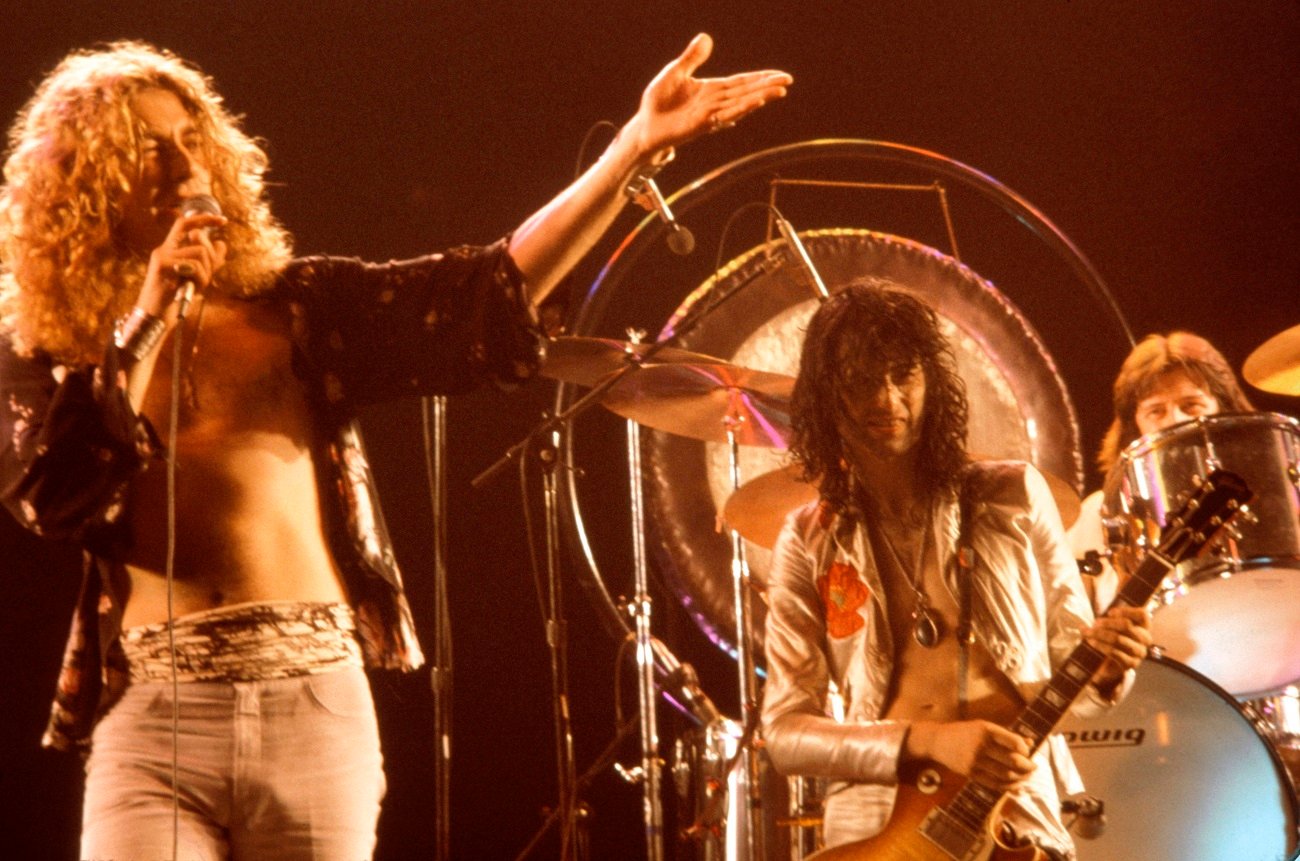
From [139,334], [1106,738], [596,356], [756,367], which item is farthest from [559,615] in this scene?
[139,334]

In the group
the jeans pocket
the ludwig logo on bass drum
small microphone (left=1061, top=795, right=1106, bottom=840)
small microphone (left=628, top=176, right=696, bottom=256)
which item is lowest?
small microphone (left=1061, top=795, right=1106, bottom=840)

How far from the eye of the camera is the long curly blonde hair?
240 cm

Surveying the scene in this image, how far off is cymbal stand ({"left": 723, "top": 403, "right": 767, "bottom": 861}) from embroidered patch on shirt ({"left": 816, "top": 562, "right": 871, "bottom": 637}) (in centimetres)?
113

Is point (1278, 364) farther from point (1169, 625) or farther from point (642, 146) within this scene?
point (642, 146)

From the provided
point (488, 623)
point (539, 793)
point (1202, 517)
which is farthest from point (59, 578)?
point (1202, 517)

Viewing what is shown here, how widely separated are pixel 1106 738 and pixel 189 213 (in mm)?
2601

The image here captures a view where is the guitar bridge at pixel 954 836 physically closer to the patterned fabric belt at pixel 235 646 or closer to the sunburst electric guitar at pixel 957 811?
the sunburst electric guitar at pixel 957 811

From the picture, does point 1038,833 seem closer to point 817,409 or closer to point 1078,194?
point 817,409

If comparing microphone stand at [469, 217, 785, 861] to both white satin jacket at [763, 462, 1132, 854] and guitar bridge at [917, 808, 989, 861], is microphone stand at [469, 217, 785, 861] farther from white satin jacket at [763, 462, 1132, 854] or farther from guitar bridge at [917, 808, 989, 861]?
guitar bridge at [917, 808, 989, 861]

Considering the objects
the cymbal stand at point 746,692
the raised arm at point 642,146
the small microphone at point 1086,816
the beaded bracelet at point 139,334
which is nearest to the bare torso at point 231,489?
the beaded bracelet at point 139,334

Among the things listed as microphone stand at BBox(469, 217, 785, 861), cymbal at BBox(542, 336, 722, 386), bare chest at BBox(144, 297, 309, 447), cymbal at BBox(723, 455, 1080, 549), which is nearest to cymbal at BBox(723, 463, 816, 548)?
cymbal at BBox(723, 455, 1080, 549)

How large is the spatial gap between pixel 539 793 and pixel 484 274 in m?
3.16

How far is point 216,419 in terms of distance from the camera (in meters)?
2.30

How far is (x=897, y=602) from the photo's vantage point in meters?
2.75
